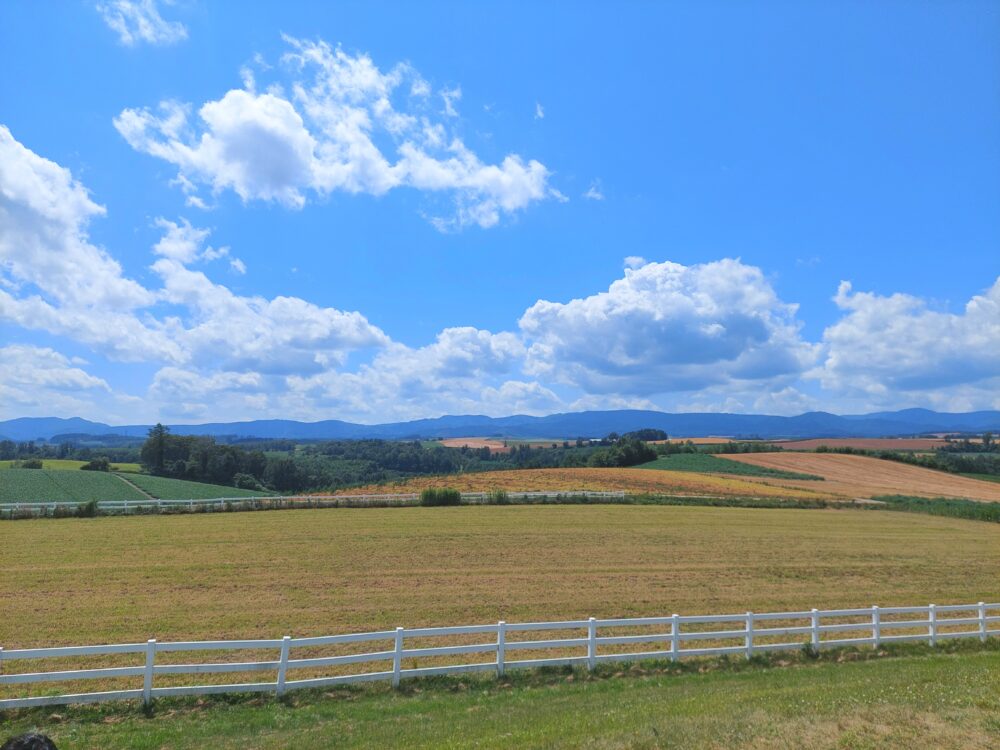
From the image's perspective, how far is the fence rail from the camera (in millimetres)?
34938

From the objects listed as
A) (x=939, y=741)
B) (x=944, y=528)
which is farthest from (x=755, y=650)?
(x=944, y=528)

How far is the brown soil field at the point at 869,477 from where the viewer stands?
2226 inches

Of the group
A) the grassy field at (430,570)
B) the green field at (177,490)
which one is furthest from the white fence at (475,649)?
the green field at (177,490)

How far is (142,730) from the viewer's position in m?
9.17

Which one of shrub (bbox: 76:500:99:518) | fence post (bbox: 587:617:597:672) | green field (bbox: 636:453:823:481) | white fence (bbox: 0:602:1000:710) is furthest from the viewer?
green field (bbox: 636:453:823:481)

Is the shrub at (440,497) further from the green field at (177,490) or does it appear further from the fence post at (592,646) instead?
the fence post at (592,646)

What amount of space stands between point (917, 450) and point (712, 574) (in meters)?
104

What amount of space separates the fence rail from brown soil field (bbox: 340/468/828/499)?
5.42 m

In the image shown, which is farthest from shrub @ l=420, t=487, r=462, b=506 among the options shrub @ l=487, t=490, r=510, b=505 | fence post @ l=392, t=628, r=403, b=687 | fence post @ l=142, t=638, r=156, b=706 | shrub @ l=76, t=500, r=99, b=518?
fence post @ l=142, t=638, r=156, b=706

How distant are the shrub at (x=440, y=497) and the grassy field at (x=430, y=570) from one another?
597 cm

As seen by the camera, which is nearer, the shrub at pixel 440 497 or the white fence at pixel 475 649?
the white fence at pixel 475 649

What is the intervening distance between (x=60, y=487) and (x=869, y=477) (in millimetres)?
82803

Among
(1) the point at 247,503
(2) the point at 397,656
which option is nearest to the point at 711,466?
(1) the point at 247,503

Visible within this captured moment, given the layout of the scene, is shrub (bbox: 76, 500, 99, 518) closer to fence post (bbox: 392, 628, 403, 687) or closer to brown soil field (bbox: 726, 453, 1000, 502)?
fence post (bbox: 392, 628, 403, 687)
